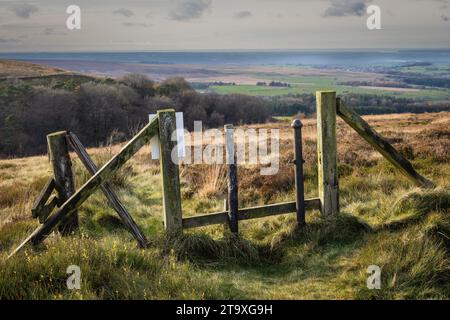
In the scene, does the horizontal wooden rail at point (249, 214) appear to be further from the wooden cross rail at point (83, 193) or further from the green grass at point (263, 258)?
the wooden cross rail at point (83, 193)

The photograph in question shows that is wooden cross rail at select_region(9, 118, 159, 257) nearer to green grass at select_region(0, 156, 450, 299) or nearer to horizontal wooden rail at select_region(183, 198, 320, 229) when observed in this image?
green grass at select_region(0, 156, 450, 299)

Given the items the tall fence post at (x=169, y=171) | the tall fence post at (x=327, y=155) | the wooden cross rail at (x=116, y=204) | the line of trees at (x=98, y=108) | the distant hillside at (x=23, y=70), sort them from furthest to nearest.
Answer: the distant hillside at (x=23, y=70) → the line of trees at (x=98, y=108) → the tall fence post at (x=327, y=155) → the wooden cross rail at (x=116, y=204) → the tall fence post at (x=169, y=171)

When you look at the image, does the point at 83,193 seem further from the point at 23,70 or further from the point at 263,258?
→ the point at 23,70

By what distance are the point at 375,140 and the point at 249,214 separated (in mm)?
2297

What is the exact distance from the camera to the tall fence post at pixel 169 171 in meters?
6.22

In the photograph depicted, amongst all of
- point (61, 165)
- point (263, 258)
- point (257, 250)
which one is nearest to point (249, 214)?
point (257, 250)

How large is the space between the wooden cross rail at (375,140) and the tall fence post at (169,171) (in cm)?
259

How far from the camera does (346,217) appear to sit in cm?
668

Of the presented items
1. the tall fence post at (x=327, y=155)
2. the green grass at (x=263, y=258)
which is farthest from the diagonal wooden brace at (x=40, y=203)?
the tall fence post at (x=327, y=155)

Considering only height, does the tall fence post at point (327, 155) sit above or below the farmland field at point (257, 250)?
above
